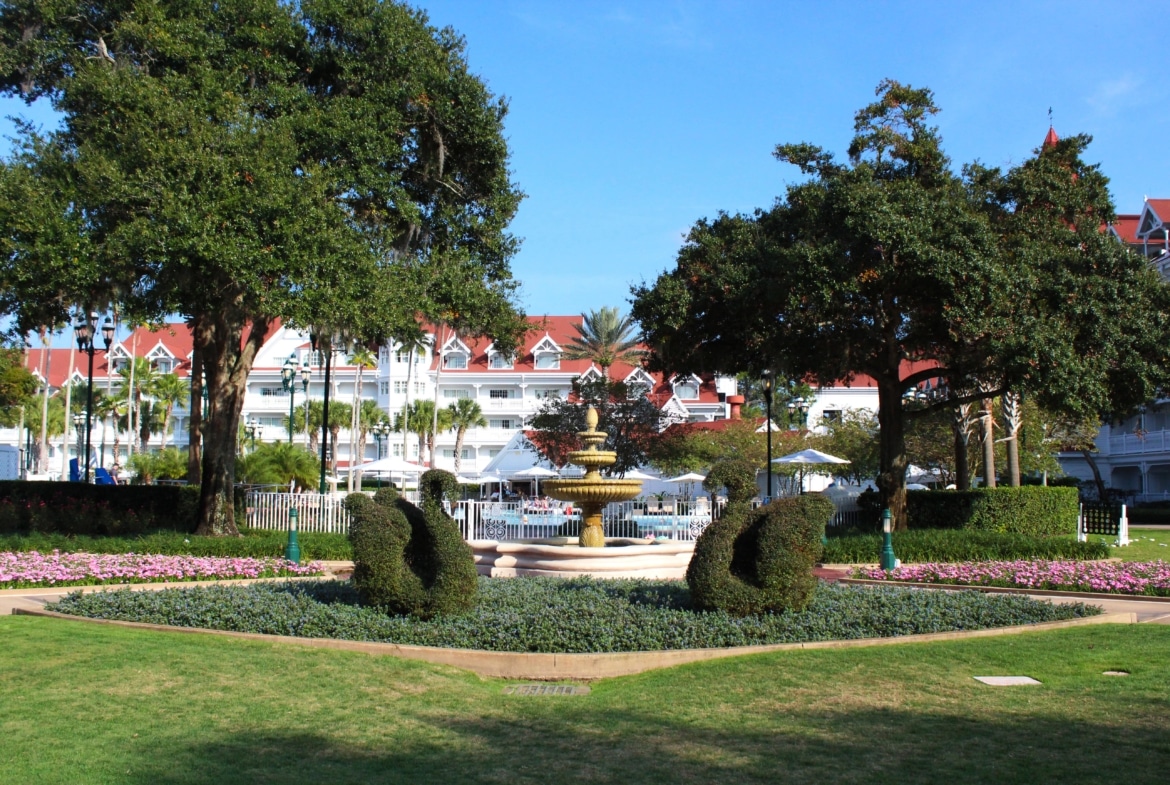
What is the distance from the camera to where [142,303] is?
19.7 metres

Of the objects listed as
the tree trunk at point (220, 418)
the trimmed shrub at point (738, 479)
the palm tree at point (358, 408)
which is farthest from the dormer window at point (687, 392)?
the trimmed shrub at point (738, 479)

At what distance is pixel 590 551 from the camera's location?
52.1 feet

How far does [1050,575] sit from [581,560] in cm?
760

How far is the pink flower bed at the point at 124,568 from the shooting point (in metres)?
16.1

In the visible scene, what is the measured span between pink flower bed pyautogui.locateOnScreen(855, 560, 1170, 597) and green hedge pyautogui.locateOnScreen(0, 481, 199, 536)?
16.1 metres

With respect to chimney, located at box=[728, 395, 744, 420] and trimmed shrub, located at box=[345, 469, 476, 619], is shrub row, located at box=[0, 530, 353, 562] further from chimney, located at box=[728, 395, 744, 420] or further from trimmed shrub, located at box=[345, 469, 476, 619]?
chimney, located at box=[728, 395, 744, 420]

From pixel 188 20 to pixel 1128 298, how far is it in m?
20.5

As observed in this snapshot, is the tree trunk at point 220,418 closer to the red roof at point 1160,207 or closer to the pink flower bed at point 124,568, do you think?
the pink flower bed at point 124,568

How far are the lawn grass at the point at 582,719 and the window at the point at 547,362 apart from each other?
194 feet

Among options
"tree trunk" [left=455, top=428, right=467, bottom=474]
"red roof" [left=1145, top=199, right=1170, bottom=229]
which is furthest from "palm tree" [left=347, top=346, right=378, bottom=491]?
"red roof" [left=1145, top=199, right=1170, bottom=229]

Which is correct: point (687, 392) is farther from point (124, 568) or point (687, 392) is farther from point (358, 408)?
point (124, 568)

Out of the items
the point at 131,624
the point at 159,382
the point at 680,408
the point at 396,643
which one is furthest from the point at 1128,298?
the point at 159,382

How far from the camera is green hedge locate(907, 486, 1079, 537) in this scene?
1013 inches

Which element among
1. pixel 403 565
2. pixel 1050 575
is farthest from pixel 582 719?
pixel 1050 575
